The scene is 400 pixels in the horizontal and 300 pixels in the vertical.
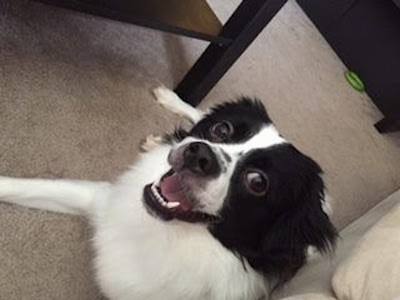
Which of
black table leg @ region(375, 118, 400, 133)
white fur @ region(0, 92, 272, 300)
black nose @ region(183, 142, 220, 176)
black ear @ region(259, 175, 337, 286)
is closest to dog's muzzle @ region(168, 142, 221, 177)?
black nose @ region(183, 142, 220, 176)

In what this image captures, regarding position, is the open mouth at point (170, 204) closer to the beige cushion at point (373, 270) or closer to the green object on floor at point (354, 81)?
the beige cushion at point (373, 270)

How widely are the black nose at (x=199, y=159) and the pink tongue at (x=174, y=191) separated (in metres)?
0.06

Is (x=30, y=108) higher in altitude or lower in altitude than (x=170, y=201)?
lower

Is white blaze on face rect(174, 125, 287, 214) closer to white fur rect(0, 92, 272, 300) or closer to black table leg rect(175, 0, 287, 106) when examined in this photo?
white fur rect(0, 92, 272, 300)

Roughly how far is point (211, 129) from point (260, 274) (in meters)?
0.35

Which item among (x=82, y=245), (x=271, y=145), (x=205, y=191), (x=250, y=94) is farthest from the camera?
(x=250, y=94)

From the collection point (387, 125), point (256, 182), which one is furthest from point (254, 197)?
point (387, 125)

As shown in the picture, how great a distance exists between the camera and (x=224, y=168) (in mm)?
1077

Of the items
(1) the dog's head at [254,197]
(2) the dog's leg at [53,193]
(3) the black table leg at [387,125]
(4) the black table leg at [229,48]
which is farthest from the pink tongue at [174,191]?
(3) the black table leg at [387,125]

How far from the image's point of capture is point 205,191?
1057mm

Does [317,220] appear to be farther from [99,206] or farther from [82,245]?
[82,245]

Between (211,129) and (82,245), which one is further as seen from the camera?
(82,245)

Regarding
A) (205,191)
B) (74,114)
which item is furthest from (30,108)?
(205,191)

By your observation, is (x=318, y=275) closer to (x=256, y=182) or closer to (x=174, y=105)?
(x=256, y=182)
